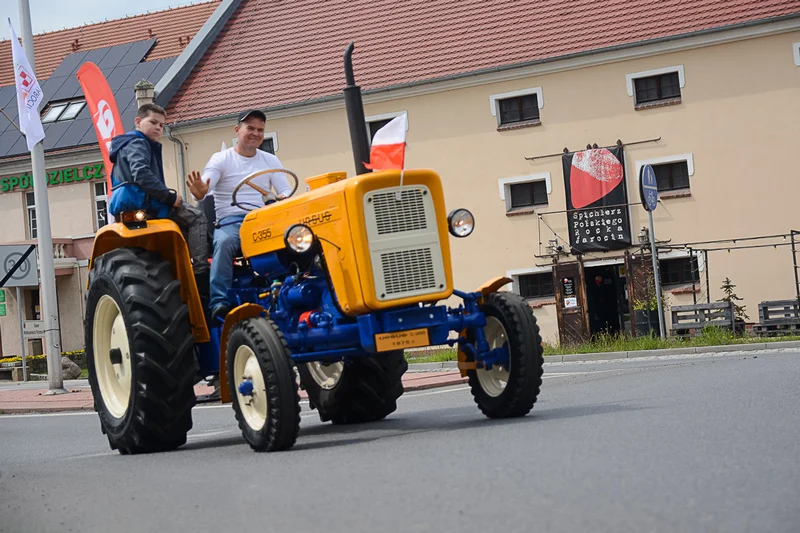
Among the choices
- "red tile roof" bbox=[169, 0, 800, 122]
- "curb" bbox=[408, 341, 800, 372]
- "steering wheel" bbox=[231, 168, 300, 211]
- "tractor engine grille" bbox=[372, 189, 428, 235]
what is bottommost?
"curb" bbox=[408, 341, 800, 372]

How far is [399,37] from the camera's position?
36.8m

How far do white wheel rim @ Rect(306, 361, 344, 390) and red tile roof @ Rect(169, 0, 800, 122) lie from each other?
24.0 metres

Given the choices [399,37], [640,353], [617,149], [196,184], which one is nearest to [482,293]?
[196,184]

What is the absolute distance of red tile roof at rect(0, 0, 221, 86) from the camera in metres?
46.7

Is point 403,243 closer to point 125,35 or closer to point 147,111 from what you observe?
point 147,111

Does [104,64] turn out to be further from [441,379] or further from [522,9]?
[441,379]

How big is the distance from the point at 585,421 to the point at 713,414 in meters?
0.81

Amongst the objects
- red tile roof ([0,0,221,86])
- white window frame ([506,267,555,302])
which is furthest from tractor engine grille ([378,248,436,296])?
red tile roof ([0,0,221,86])

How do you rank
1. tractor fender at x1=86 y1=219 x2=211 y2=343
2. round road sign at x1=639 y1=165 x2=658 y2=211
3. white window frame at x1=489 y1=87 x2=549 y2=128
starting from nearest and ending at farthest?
1. tractor fender at x1=86 y1=219 x2=211 y2=343
2. round road sign at x1=639 y1=165 x2=658 y2=211
3. white window frame at x1=489 y1=87 x2=549 y2=128

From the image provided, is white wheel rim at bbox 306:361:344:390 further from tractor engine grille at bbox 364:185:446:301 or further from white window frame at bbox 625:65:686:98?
white window frame at bbox 625:65:686:98

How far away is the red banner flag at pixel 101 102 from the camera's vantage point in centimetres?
2569

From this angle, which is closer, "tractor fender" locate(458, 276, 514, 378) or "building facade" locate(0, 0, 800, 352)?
"tractor fender" locate(458, 276, 514, 378)

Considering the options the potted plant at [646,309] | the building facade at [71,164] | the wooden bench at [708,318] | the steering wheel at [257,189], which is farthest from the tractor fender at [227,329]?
the building facade at [71,164]

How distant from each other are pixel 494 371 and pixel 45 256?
48.5 feet
